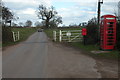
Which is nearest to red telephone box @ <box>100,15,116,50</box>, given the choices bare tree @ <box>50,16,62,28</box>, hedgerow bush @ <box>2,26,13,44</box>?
hedgerow bush @ <box>2,26,13,44</box>

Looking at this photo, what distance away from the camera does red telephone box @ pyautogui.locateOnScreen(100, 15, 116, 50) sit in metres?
13.3

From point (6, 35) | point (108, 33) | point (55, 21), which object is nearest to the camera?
point (108, 33)

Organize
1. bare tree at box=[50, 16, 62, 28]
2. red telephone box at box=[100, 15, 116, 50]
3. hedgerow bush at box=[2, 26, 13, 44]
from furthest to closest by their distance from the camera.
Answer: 1. bare tree at box=[50, 16, 62, 28]
2. hedgerow bush at box=[2, 26, 13, 44]
3. red telephone box at box=[100, 15, 116, 50]

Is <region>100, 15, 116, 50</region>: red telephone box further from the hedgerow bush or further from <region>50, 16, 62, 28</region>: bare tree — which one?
<region>50, 16, 62, 28</region>: bare tree

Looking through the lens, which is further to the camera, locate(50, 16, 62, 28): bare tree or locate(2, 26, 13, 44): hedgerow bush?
locate(50, 16, 62, 28): bare tree

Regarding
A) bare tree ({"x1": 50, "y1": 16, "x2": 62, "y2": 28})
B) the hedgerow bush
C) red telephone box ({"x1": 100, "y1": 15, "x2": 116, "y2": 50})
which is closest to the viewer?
red telephone box ({"x1": 100, "y1": 15, "x2": 116, "y2": 50})

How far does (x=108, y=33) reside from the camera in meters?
13.5

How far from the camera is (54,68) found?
26.5 ft

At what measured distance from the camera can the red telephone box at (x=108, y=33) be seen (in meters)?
13.3

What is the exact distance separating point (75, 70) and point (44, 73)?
49.7 inches

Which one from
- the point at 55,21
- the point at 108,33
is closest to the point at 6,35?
the point at 108,33

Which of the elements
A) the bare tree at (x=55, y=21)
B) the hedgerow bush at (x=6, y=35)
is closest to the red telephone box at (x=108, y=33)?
the hedgerow bush at (x=6, y=35)

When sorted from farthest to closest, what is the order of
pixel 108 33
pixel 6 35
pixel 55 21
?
pixel 55 21 → pixel 6 35 → pixel 108 33

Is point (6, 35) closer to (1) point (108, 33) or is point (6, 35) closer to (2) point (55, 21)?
(1) point (108, 33)
